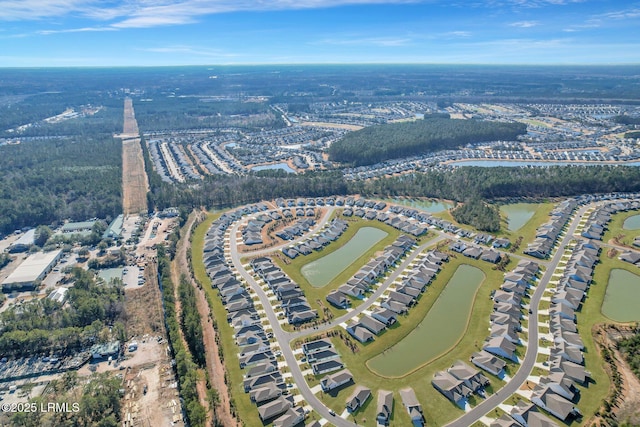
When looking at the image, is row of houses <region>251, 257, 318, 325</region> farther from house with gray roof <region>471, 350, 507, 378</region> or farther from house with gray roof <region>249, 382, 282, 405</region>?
house with gray roof <region>471, 350, 507, 378</region>

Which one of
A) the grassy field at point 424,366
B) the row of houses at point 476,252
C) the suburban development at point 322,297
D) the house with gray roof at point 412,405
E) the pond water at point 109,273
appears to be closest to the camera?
the house with gray roof at point 412,405

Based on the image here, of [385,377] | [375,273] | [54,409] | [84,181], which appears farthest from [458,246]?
[84,181]

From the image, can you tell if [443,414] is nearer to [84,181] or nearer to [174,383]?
[174,383]

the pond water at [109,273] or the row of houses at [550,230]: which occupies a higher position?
the row of houses at [550,230]

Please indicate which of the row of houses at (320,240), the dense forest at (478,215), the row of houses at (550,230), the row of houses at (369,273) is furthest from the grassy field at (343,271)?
the row of houses at (550,230)

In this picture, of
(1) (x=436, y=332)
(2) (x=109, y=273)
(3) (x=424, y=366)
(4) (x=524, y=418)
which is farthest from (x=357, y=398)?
(2) (x=109, y=273)

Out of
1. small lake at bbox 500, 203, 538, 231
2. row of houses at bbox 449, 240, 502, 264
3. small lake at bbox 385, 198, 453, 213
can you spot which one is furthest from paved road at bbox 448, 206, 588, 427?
small lake at bbox 385, 198, 453, 213

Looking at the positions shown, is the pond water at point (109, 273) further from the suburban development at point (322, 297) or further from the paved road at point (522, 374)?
the paved road at point (522, 374)
